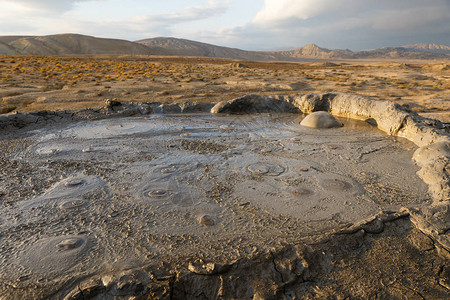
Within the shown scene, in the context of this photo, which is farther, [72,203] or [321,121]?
[321,121]

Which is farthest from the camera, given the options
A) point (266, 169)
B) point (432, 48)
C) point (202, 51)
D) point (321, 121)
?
point (432, 48)

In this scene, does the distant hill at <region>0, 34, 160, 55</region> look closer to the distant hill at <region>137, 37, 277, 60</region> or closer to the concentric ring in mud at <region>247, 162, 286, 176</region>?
the distant hill at <region>137, 37, 277, 60</region>

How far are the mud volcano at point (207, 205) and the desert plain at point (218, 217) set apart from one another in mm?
16

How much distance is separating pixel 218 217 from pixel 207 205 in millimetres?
296

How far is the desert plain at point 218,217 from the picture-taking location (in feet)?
7.28

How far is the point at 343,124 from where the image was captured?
23.5 feet

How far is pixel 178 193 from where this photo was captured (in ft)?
11.9

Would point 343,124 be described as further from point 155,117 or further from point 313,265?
point 313,265

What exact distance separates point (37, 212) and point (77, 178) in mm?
885

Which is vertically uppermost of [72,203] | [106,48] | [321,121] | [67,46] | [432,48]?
[432,48]

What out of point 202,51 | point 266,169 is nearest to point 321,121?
point 266,169

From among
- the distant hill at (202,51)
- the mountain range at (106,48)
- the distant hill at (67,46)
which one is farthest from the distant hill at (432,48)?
the distant hill at (67,46)

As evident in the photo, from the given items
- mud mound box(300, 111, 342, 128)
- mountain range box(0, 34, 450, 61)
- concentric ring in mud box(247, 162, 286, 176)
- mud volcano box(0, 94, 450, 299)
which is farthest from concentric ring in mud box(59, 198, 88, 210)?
mountain range box(0, 34, 450, 61)

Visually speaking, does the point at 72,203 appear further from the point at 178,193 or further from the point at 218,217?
the point at 218,217
